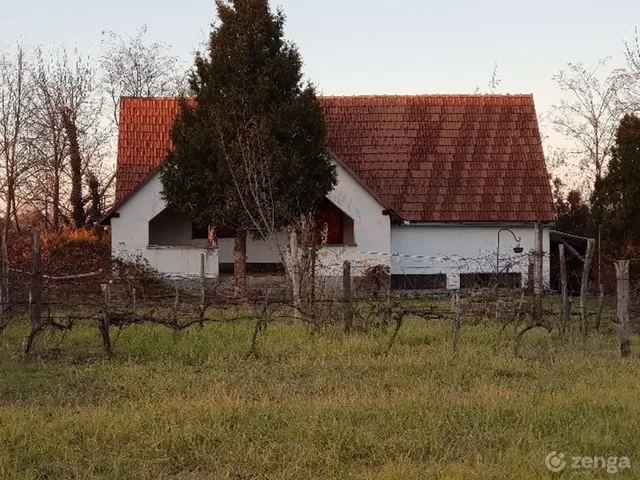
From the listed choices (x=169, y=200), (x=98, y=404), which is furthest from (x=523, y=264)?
(x=98, y=404)

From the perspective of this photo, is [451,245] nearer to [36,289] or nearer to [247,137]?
[247,137]

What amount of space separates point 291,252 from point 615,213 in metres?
11.3

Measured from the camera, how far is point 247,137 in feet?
73.5

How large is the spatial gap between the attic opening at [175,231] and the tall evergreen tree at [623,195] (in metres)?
12.1

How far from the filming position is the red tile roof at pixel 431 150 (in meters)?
27.3

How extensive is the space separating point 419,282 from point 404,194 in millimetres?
2953

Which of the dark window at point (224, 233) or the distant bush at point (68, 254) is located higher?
the dark window at point (224, 233)

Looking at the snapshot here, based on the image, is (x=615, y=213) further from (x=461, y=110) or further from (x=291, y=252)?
(x=291, y=252)

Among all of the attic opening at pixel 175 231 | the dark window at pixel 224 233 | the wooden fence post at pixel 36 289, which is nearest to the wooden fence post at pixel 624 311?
the wooden fence post at pixel 36 289

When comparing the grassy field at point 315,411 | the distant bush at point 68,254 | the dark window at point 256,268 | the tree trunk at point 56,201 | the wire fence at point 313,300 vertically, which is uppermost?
the tree trunk at point 56,201

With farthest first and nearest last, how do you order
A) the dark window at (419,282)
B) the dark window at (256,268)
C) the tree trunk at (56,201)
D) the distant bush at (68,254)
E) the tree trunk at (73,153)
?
the tree trunk at (56,201), the tree trunk at (73,153), the dark window at (256,268), the dark window at (419,282), the distant bush at (68,254)

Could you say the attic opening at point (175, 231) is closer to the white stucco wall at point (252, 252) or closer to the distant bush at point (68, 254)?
the white stucco wall at point (252, 252)

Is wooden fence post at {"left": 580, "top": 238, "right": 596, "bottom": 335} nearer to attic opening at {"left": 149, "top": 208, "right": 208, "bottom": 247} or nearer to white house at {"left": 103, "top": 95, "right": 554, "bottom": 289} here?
white house at {"left": 103, "top": 95, "right": 554, "bottom": 289}

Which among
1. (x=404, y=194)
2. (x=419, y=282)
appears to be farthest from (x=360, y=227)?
→ (x=419, y=282)
